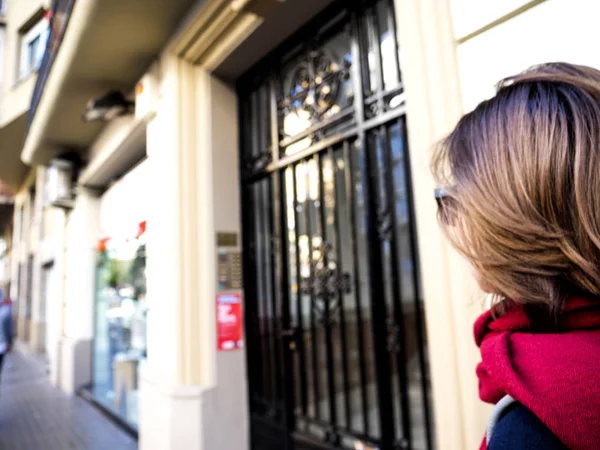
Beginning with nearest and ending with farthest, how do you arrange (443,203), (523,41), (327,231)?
(443,203) < (523,41) < (327,231)

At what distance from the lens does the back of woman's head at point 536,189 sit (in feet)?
2.37

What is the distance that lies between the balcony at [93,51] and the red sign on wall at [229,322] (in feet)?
7.92

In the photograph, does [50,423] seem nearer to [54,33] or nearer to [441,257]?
[54,33]

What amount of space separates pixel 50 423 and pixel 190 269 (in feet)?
12.9

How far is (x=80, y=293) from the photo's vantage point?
7258 mm

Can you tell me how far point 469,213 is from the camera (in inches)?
31.9

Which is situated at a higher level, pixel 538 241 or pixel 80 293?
pixel 538 241

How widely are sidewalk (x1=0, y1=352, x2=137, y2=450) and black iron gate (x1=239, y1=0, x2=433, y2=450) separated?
101 inches

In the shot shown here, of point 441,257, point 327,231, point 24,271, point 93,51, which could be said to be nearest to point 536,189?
point 441,257

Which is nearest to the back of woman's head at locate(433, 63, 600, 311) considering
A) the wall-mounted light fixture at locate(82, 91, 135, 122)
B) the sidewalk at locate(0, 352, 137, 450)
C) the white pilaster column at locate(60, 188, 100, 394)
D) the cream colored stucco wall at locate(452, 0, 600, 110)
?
the cream colored stucco wall at locate(452, 0, 600, 110)

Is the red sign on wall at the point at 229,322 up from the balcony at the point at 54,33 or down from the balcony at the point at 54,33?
down

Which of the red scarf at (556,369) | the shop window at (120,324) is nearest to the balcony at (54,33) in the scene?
the shop window at (120,324)

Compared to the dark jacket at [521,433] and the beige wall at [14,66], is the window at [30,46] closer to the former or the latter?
the beige wall at [14,66]

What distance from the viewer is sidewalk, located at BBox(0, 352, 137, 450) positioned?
4.76 m
